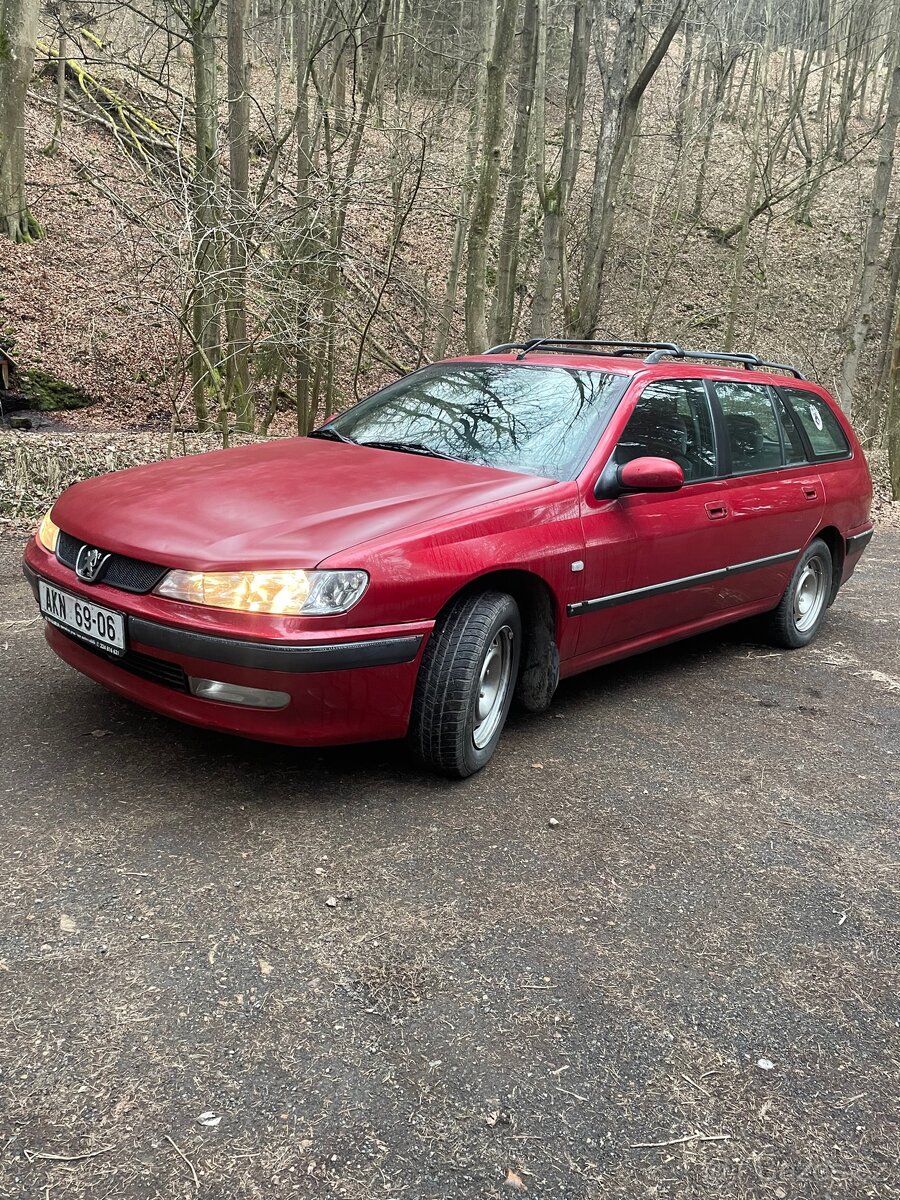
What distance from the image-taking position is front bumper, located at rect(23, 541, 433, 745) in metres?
2.94

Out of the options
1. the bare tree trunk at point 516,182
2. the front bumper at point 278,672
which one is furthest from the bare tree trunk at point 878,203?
the front bumper at point 278,672

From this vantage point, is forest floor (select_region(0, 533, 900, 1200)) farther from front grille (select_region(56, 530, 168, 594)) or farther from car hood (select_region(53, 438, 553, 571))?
car hood (select_region(53, 438, 553, 571))

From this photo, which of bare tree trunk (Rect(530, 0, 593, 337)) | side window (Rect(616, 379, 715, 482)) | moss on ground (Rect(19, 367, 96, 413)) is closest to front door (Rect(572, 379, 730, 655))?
side window (Rect(616, 379, 715, 482))

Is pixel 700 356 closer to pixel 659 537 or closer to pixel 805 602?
pixel 659 537

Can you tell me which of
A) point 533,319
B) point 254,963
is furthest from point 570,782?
point 533,319

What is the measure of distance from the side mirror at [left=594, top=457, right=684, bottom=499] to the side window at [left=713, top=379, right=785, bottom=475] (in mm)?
1016

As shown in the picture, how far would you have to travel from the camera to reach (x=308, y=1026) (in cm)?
219

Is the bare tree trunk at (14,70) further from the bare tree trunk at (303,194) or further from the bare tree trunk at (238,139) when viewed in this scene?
the bare tree trunk at (303,194)

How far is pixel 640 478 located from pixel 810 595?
2.52m

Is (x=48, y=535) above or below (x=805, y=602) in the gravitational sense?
above

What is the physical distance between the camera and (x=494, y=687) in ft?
12.1

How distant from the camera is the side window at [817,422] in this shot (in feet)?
18.2

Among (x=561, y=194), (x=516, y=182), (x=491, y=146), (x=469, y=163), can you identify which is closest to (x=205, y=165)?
(x=491, y=146)

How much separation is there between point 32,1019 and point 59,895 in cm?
50
